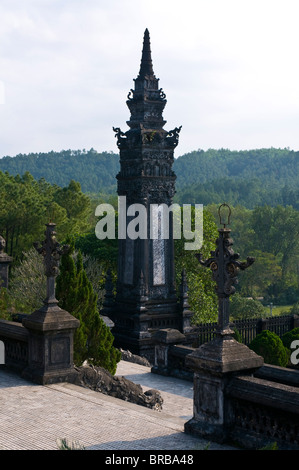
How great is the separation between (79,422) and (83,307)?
4.73m

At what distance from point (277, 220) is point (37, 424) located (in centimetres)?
7580

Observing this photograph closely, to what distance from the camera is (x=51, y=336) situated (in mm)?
13789

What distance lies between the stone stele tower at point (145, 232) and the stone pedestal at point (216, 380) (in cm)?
1390

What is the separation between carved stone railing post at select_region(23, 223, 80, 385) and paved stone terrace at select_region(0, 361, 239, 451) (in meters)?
0.29

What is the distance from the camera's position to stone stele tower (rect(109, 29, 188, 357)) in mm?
24562

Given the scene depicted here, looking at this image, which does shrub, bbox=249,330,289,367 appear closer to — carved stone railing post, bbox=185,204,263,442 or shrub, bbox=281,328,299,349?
shrub, bbox=281,328,299,349

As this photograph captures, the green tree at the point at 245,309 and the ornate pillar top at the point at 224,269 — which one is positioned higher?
the ornate pillar top at the point at 224,269

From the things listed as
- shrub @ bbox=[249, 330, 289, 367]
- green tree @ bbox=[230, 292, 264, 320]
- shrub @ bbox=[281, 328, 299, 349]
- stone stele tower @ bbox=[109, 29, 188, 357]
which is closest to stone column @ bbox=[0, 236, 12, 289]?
stone stele tower @ bbox=[109, 29, 188, 357]

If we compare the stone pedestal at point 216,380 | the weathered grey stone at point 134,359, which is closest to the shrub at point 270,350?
the weathered grey stone at point 134,359

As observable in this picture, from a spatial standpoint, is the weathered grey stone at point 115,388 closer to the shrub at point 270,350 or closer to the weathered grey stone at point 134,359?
the weathered grey stone at point 134,359

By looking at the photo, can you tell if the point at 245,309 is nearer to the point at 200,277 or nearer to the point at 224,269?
the point at 200,277

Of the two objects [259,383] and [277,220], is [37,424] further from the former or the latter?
[277,220]

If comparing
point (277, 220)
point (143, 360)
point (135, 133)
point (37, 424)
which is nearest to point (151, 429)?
point (37, 424)

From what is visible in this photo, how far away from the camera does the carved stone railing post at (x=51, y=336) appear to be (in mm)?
13758
